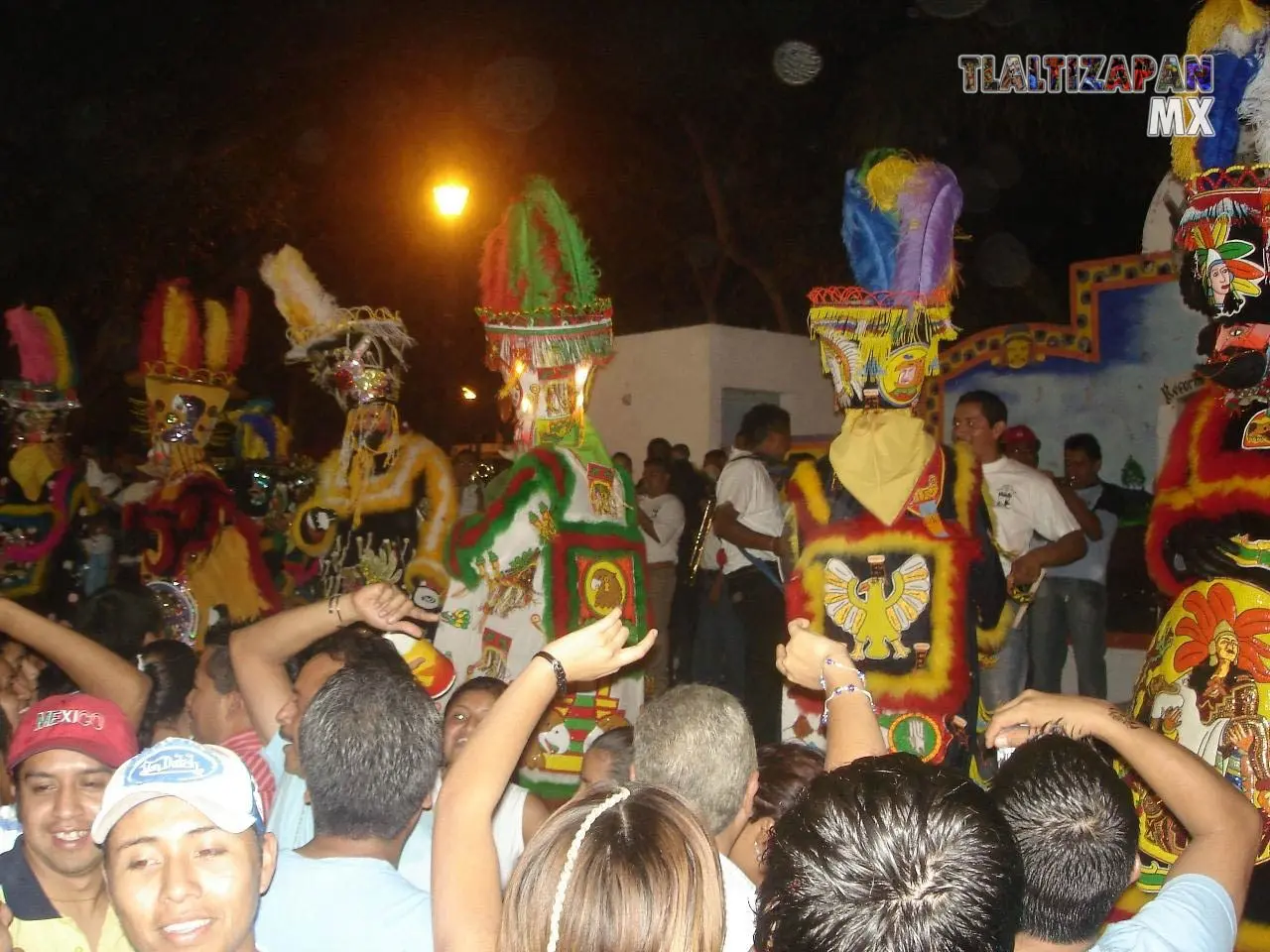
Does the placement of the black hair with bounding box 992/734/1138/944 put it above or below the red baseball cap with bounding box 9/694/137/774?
below

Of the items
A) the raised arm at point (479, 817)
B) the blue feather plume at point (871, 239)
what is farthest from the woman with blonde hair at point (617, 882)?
the blue feather plume at point (871, 239)

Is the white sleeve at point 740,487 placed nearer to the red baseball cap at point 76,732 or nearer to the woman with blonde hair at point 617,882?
the red baseball cap at point 76,732

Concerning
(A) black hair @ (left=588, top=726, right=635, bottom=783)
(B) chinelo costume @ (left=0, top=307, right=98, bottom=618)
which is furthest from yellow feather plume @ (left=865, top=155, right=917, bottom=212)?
(B) chinelo costume @ (left=0, top=307, right=98, bottom=618)

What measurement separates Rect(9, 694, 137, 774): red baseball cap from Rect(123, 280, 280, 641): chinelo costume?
11.7ft

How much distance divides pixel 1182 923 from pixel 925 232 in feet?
9.46

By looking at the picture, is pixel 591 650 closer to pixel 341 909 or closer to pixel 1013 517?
pixel 341 909

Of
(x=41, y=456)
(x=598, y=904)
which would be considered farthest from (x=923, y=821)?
(x=41, y=456)

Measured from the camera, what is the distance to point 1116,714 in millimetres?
2410

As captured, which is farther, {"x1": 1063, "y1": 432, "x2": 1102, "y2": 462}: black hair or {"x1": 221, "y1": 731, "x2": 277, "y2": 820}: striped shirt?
{"x1": 1063, "y1": 432, "x2": 1102, "y2": 462}: black hair

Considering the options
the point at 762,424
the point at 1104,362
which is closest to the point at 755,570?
the point at 762,424

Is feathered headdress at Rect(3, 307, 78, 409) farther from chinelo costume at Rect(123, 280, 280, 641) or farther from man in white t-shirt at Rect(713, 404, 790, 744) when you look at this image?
man in white t-shirt at Rect(713, 404, 790, 744)

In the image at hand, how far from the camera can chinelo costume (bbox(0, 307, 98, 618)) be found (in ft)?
25.7

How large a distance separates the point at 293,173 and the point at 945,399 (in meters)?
9.15

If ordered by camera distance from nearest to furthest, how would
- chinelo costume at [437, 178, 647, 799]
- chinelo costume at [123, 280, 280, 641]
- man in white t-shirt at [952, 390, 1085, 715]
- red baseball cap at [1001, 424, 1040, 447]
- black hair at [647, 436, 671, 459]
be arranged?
chinelo costume at [437, 178, 647, 799] → man in white t-shirt at [952, 390, 1085, 715] → chinelo costume at [123, 280, 280, 641] → red baseball cap at [1001, 424, 1040, 447] → black hair at [647, 436, 671, 459]
